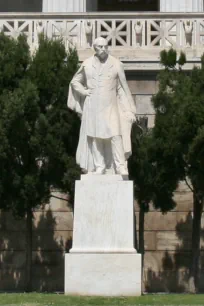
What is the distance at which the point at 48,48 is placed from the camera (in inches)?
1215

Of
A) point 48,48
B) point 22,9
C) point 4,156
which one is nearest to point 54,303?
point 4,156

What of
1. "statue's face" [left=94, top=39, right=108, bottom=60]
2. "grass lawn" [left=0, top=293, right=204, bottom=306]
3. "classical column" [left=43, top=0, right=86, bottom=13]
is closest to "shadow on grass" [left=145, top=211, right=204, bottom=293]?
"classical column" [left=43, top=0, right=86, bottom=13]

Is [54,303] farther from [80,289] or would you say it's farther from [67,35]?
[67,35]

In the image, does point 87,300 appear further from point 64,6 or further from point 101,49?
point 64,6

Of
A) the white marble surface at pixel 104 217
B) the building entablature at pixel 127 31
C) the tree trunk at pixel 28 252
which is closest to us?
the white marble surface at pixel 104 217

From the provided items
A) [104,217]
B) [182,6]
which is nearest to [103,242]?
[104,217]

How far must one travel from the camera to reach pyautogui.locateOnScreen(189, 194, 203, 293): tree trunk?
102ft

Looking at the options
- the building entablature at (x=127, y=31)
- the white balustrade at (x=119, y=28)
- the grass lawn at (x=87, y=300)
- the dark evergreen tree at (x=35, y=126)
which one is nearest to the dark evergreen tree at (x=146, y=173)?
the dark evergreen tree at (x=35, y=126)

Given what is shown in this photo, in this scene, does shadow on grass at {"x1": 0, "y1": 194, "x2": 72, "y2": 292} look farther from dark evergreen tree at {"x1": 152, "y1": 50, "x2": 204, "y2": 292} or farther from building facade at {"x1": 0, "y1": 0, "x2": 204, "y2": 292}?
dark evergreen tree at {"x1": 152, "y1": 50, "x2": 204, "y2": 292}

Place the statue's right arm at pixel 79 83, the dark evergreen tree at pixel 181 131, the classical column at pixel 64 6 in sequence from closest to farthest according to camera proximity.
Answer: the statue's right arm at pixel 79 83 < the dark evergreen tree at pixel 181 131 < the classical column at pixel 64 6

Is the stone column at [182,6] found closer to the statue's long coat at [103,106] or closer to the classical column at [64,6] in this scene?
the classical column at [64,6]

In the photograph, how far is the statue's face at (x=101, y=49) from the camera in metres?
26.1

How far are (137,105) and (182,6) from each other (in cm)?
333

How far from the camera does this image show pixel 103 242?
83.7ft
